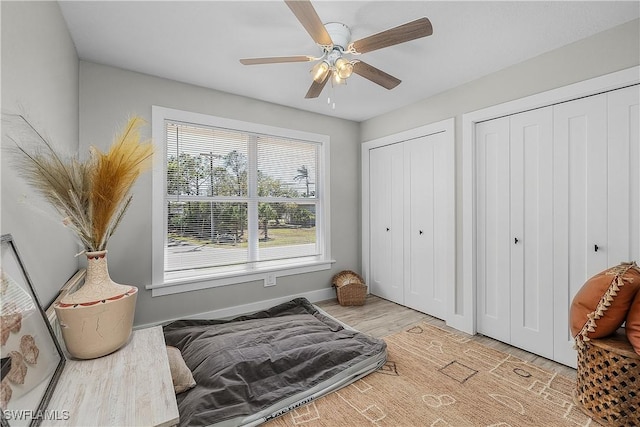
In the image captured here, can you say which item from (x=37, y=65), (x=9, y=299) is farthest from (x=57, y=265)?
(x=37, y=65)

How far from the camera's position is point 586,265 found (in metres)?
2.11

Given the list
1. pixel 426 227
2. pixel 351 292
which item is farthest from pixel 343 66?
pixel 351 292

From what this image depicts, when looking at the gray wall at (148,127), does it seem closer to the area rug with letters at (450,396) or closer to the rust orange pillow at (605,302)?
the area rug with letters at (450,396)

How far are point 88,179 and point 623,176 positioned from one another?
3.14 meters

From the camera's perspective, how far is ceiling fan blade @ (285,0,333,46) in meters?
1.32

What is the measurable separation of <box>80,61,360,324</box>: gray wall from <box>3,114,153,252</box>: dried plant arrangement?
1510 millimetres

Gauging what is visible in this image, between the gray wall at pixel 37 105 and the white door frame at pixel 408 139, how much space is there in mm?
3045

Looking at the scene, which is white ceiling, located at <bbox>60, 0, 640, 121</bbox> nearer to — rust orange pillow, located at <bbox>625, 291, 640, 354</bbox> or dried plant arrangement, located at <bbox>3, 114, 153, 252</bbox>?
dried plant arrangement, located at <bbox>3, 114, 153, 252</bbox>

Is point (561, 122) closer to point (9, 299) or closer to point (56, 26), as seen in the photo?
point (9, 299)

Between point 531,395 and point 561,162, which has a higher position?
point 561,162

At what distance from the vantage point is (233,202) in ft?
10.3

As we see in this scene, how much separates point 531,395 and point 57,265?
3.07 metres

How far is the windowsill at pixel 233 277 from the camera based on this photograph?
2707mm

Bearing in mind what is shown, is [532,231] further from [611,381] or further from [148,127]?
[148,127]
